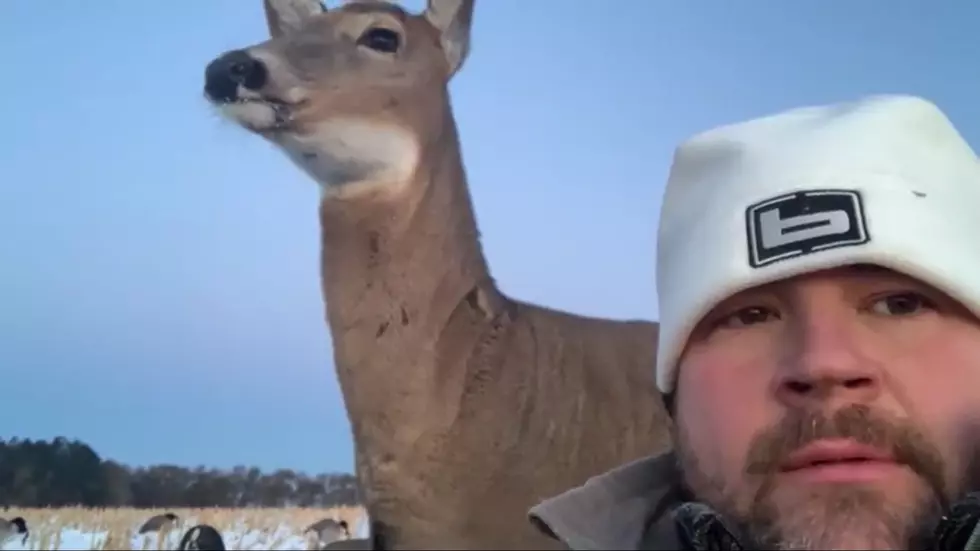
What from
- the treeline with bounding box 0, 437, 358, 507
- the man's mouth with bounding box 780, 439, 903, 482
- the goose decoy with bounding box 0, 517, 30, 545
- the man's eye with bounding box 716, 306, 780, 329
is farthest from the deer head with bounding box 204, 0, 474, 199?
Result: the man's mouth with bounding box 780, 439, 903, 482

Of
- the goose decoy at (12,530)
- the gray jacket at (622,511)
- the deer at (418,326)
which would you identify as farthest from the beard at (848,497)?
the goose decoy at (12,530)

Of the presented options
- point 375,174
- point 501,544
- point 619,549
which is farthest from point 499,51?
point 619,549

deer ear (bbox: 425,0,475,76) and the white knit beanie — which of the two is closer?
the white knit beanie

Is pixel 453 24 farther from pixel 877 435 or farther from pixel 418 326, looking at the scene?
pixel 877 435

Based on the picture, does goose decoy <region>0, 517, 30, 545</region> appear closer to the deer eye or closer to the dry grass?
the dry grass

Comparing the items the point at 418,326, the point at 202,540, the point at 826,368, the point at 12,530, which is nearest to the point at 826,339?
the point at 826,368

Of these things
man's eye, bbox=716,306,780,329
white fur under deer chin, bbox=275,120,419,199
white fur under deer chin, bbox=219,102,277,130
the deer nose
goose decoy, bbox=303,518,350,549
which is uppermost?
the deer nose

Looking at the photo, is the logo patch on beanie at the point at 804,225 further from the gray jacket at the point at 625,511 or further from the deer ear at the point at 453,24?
the deer ear at the point at 453,24
